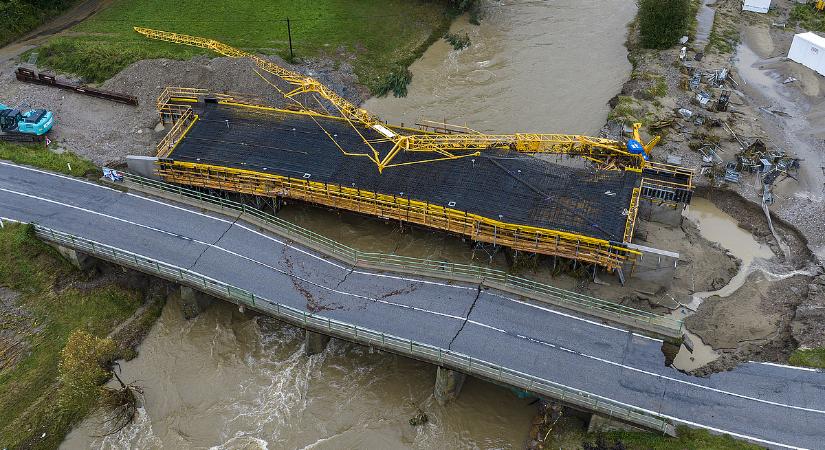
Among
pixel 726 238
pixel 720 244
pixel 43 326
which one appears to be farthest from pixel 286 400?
pixel 726 238

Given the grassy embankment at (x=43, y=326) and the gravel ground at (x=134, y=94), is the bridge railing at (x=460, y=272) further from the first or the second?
the gravel ground at (x=134, y=94)

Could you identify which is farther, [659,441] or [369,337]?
[369,337]

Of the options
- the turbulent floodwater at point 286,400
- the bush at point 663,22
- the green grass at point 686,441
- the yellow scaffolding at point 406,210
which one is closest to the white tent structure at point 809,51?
the bush at point 663,22

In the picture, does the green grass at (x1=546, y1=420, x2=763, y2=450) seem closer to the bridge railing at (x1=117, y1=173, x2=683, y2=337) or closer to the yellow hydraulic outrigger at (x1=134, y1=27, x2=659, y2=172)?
the bridge railing at (x1=117, y1=173, x2=683, y2=337)

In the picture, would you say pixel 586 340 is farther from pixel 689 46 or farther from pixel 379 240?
pixel 689 46

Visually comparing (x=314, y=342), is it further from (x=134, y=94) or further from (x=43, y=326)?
(x=134, y=94)

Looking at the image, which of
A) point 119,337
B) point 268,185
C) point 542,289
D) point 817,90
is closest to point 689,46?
point 817,90
